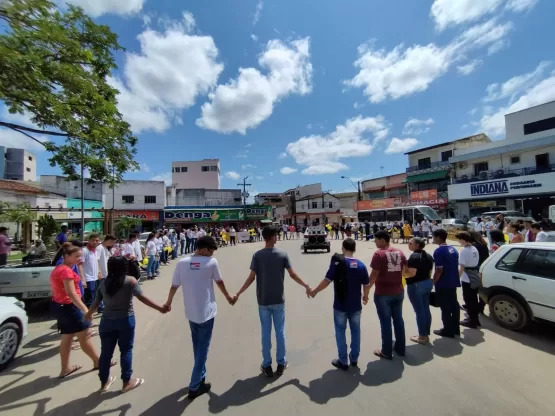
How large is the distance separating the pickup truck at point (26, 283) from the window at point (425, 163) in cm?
3667

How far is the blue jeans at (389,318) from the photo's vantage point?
378cm

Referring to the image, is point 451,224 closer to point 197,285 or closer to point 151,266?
point 151,266

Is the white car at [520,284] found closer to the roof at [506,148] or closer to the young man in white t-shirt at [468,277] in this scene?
the young man in white t-shirt at [468,277]

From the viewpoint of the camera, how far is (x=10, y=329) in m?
3.92

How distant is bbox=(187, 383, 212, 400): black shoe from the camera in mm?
3045

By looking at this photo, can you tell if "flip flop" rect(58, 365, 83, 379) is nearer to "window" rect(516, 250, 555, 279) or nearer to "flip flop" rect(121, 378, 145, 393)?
"flip flop" rect(121, 378, 145, 393)

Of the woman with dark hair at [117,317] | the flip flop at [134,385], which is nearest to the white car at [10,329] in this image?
the woman with dark hair at [117,317]

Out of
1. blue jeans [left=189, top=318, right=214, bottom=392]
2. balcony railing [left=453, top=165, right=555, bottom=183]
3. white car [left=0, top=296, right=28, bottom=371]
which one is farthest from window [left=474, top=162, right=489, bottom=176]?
white car [left=0, top=296, right=28, bottom=371]

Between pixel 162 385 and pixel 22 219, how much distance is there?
23060 millimetres

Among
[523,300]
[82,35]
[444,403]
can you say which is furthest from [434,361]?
[82,35]

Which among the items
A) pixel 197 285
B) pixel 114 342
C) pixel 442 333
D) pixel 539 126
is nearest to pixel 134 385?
pixel 114 342

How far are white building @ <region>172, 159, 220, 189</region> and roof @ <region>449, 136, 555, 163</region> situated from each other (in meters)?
40.9

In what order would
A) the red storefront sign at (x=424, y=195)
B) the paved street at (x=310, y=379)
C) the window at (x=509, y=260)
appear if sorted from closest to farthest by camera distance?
the paved street at (x=310, y=379) → the window at (x=509, y=260) → the red storefront sign at (x=424, y=195)

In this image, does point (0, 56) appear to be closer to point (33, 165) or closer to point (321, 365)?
point (321, 365)
